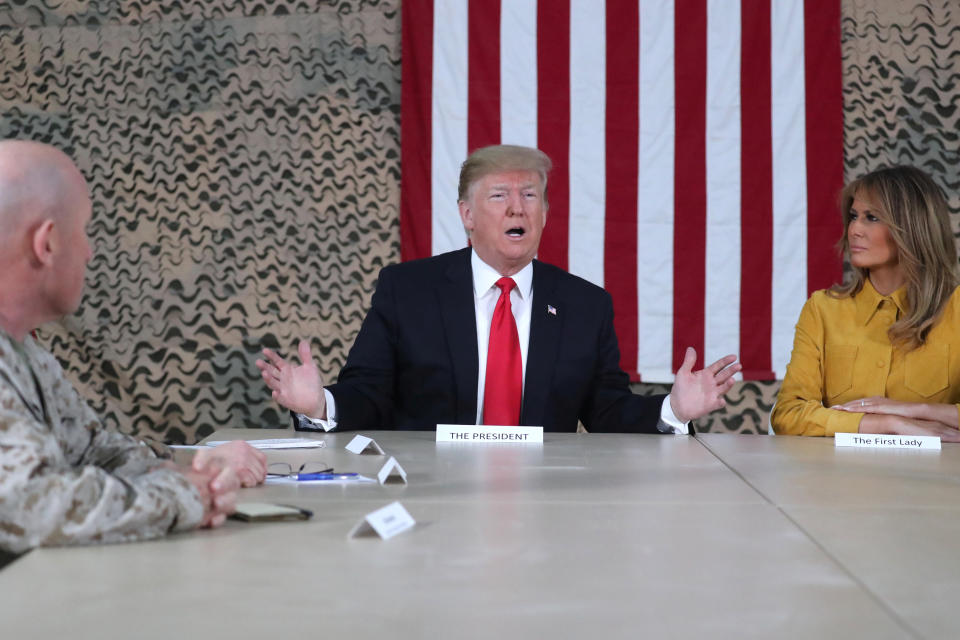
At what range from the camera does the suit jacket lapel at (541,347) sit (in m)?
2.75

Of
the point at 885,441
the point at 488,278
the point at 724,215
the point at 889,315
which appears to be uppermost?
the point at 724,215

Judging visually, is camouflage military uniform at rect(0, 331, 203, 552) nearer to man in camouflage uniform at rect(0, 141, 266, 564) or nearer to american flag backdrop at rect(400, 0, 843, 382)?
man in camouflage uniform at rect(0, 141, 266, 564)

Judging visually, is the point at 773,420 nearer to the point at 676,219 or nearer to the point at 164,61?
the point at 676,219

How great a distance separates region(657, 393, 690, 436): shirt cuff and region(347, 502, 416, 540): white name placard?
1.31m

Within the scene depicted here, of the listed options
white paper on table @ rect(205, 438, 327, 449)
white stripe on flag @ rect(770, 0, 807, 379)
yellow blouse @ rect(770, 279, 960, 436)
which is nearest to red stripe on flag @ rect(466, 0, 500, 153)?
white stripe on flag @ rect(770, 0, 807, 379)

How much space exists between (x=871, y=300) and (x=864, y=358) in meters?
0.18

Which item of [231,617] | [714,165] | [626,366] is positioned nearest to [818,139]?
[714,165]

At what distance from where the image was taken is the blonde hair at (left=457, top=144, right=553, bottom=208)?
2.94 m

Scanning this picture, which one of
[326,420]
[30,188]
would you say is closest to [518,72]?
[326,420]

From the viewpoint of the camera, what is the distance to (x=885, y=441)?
223 centimetres

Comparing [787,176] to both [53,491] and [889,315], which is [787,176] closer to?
[889,315]

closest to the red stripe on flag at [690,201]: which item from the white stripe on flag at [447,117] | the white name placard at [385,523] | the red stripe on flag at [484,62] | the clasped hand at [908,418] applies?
the red stripe on flag at [484,62]

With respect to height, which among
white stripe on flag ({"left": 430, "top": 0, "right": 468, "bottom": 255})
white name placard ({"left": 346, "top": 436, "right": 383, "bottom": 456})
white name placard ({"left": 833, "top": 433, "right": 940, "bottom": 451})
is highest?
white stripe on flag ({"left": 430, "top": 0, "right": 468, "bottom": 255})

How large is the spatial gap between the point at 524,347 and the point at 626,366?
178 cm
